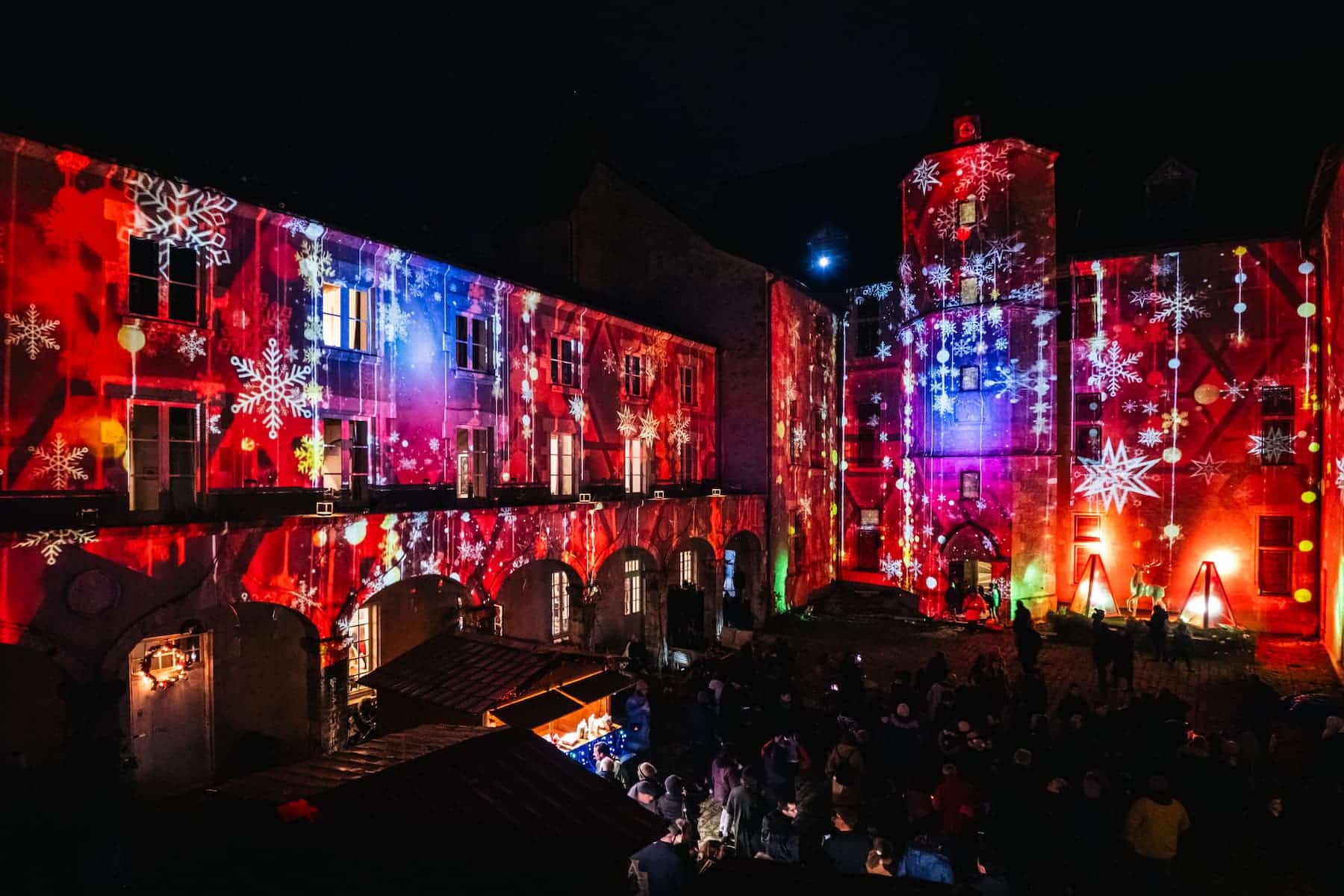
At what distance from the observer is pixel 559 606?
64.7 feet

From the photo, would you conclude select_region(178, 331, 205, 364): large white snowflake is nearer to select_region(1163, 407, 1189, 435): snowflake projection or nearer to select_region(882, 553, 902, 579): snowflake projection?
select_region(882, 553, 902, 579): snowflake projection

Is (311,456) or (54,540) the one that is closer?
(54,540)

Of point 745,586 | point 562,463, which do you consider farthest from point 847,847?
point 745,586

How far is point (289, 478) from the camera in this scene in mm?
12703

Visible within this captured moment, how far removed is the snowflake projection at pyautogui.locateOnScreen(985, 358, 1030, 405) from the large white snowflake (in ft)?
68.5

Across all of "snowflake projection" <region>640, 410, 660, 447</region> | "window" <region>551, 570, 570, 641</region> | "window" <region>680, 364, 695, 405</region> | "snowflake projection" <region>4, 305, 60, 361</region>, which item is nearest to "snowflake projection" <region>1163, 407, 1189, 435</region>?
"window" <region>680, 364, 695, 405</region>

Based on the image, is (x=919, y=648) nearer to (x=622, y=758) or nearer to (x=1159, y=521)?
(x=1159, y=521)

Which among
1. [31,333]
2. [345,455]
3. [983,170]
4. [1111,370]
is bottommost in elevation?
[345,455]

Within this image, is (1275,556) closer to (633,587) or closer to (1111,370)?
(1111,370)

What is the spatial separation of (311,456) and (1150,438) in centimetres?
2281

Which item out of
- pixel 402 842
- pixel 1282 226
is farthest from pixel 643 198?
pixel 402 842

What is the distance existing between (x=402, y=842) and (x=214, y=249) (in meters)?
10.6

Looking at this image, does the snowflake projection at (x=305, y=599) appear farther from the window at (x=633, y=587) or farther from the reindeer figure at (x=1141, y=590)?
the reindeer figure at (x=1141, y=590)

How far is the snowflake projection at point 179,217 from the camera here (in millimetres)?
10984
